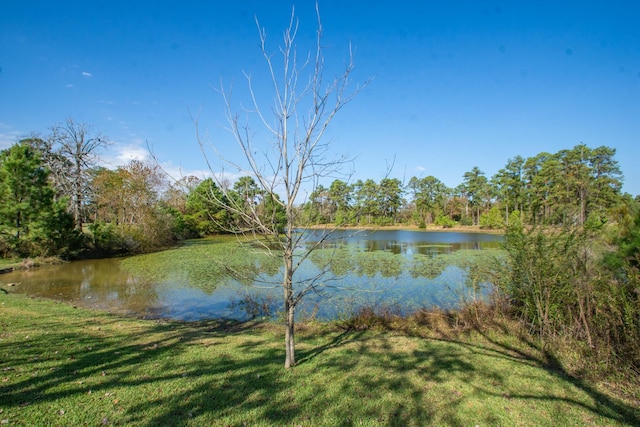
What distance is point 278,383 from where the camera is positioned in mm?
3803

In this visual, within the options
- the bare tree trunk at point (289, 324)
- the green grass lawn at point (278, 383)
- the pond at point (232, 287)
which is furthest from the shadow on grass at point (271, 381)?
the pond at point (232, 287)

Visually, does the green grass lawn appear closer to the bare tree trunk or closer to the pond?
the bare tree trunk

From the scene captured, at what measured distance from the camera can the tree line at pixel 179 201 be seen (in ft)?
13.4

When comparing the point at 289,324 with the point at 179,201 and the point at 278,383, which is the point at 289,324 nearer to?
the point at 278,383

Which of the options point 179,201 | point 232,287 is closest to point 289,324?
point 232,287

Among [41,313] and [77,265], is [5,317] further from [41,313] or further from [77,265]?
[77,265]

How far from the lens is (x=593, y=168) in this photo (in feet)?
134

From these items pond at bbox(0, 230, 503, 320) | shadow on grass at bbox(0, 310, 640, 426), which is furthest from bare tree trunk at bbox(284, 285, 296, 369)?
pond at bbox(0, 230, 503, 320)

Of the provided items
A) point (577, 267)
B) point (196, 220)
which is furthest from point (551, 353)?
point (196, 220)

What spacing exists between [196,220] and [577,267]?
1539 inches

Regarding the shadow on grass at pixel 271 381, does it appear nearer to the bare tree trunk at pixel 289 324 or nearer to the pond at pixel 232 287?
the bare tree trunk at pixel 289 324

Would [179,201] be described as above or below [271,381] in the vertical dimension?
above

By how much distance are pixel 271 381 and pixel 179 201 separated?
137 feet

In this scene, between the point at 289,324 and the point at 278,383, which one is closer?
the point at 278,383
